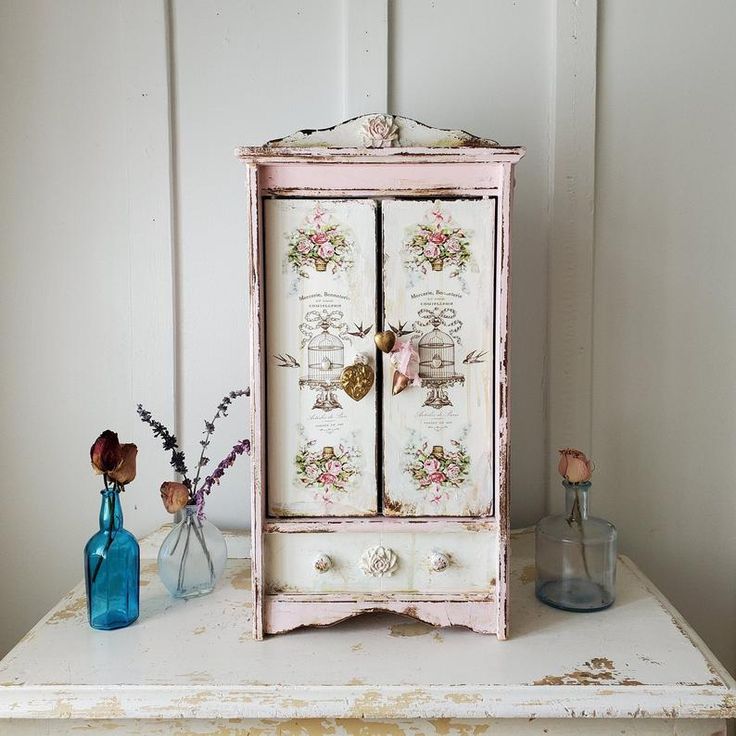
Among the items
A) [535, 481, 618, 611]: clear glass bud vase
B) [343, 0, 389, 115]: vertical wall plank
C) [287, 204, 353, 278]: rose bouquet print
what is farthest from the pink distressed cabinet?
[343, 0, 389, 115]: vertical wall plank

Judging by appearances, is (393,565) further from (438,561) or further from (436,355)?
(436,355)

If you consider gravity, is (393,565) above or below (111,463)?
below

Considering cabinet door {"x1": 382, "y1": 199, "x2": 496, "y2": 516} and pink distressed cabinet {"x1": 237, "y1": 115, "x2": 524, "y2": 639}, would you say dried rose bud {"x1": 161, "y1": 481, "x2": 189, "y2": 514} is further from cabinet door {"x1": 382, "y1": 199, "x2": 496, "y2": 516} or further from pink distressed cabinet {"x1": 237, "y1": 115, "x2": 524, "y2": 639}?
cabinet door {"x1": 382, "y1": 199, "x2": 496, "y2": 516}

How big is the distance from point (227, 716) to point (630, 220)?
138 centimetres

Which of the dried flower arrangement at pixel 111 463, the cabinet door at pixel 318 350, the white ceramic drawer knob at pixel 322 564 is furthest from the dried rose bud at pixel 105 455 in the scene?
the white ceramic drawer knob at pixel 322 564

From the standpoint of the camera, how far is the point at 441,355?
125 centimetres

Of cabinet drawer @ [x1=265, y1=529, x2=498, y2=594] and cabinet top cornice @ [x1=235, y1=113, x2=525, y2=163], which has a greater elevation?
cabinet top cornice @ [x1=235, y1=113, x2=525, y2=163]

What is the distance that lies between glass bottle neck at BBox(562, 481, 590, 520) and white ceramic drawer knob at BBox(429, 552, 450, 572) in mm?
345

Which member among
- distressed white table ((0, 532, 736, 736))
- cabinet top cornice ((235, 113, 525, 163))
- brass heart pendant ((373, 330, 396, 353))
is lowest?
distressed white table ((0, 532, 736, 736))

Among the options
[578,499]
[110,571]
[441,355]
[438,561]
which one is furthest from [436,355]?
[110,571]

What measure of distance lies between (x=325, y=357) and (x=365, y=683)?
0.53 metres

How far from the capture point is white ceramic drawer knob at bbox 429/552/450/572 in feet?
4.09

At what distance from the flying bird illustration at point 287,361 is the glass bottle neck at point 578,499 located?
0.63 metres

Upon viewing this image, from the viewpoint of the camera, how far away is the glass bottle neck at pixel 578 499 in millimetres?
1443
